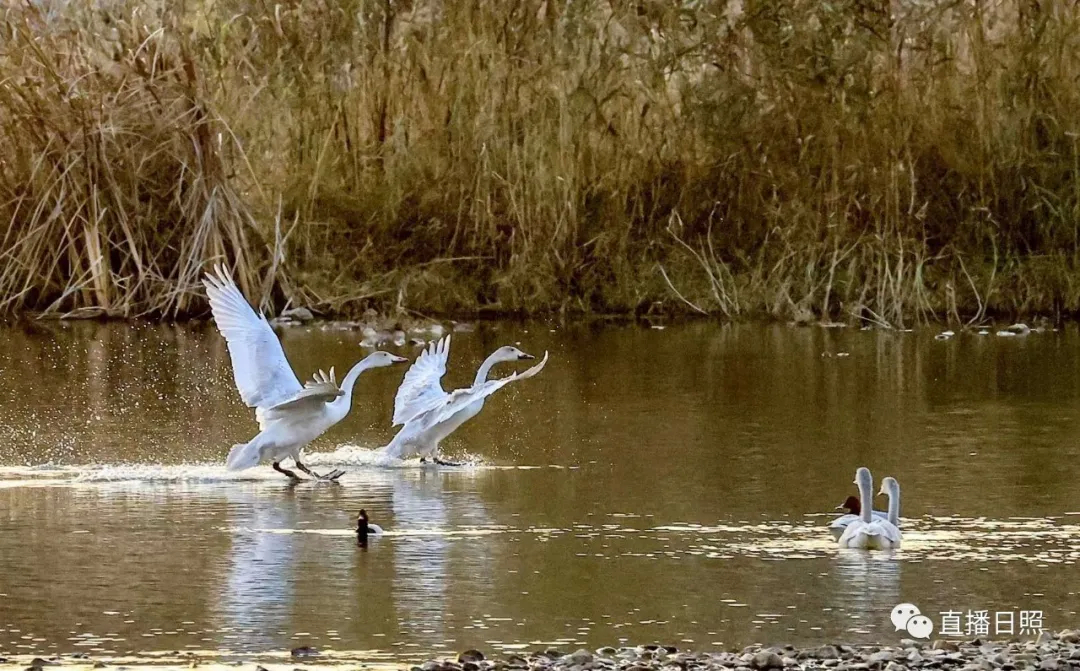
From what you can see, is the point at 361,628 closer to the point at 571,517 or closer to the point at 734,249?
the point at 571,517

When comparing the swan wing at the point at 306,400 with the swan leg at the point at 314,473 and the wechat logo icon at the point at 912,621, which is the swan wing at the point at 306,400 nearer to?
the swan leg at the point at 314,473

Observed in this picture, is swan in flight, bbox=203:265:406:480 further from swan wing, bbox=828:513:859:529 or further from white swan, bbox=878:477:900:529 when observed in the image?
white swan, bbox=878:477:900:529

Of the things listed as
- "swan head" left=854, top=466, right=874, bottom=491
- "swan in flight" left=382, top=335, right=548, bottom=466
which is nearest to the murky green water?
"swan in flight" left=382, top=335, right=548, bottom=466

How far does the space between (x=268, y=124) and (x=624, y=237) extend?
356 cm

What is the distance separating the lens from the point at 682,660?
7.28 meters

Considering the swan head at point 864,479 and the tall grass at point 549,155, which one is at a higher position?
the tall grass at point 549,155

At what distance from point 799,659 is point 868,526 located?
234cm

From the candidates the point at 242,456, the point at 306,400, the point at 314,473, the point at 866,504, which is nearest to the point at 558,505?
the point at 866,504

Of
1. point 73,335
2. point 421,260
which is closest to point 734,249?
point 421,260

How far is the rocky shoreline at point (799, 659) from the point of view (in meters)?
7.14

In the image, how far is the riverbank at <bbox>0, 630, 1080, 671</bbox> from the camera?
282 inches

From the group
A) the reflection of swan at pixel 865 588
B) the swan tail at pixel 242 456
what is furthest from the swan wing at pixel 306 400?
the reflection of swan at pixel 865 588

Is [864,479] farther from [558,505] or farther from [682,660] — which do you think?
[682,660]

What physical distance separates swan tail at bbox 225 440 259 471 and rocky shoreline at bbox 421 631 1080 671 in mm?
4980
